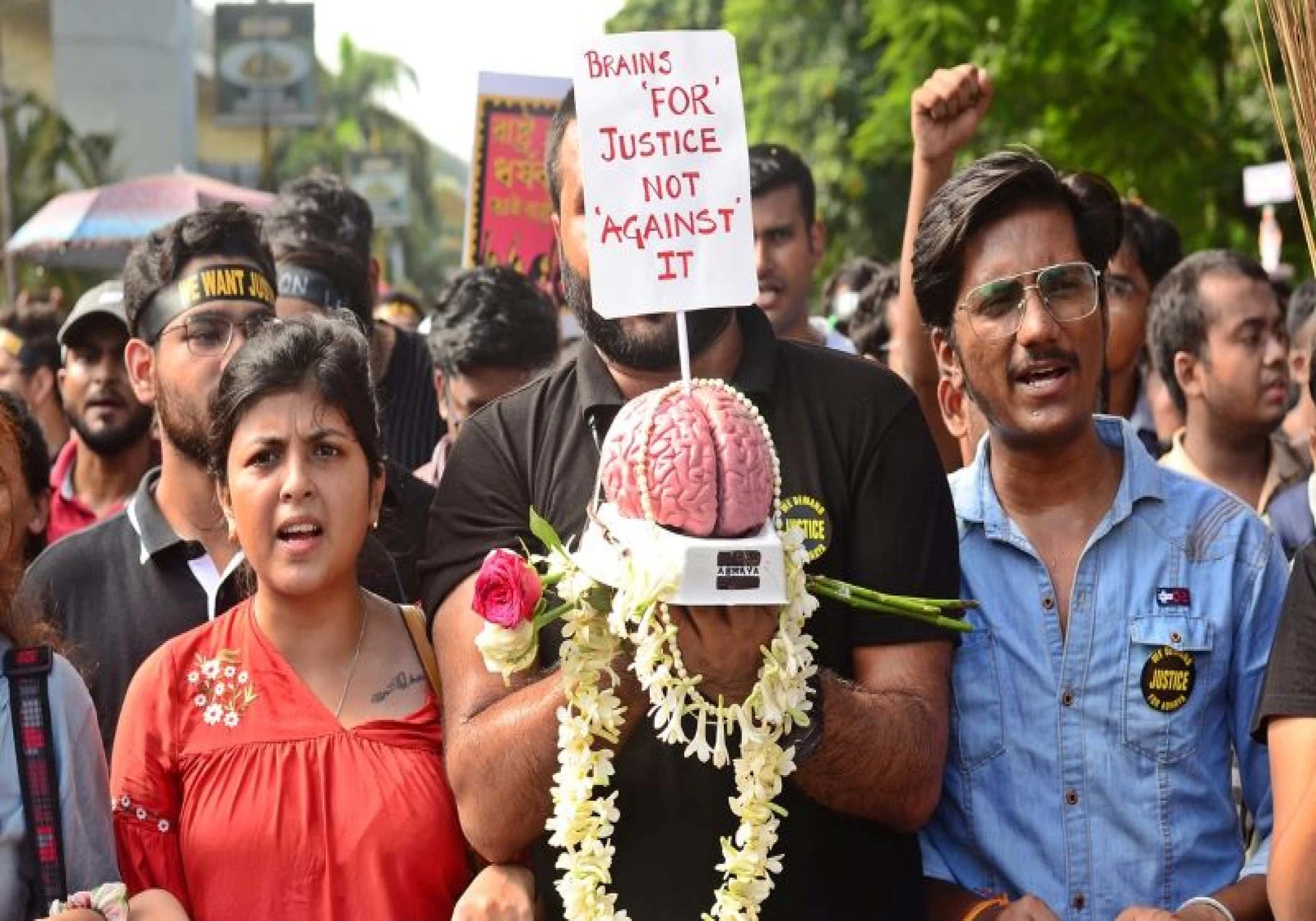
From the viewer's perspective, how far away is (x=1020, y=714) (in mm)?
3615

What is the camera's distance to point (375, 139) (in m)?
74.2

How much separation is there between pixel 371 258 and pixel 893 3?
933cm

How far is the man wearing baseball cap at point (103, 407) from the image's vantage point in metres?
6.41

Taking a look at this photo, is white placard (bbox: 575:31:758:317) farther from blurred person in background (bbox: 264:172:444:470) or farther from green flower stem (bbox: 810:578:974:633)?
blurred person in background (bbox: 264:172:444:470)

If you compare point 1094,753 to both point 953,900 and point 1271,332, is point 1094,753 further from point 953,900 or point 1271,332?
point 1271,332

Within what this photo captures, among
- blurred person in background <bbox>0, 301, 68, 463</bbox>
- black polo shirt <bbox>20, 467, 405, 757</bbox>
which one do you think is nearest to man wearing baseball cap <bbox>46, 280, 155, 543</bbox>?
blurred person in background <bbox>0, 301, 68, 463</bbox>

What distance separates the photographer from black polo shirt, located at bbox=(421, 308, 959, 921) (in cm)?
325

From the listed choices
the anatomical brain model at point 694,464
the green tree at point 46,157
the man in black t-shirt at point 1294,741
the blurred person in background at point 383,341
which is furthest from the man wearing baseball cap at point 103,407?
the green tree at point 46,157

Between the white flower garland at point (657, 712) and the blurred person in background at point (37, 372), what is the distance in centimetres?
566

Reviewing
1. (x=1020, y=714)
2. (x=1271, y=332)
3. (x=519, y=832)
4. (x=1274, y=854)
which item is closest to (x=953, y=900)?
(x=1020, y=714)

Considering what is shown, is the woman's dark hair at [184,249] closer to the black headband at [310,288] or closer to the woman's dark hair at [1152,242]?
the black headband at [310,288]

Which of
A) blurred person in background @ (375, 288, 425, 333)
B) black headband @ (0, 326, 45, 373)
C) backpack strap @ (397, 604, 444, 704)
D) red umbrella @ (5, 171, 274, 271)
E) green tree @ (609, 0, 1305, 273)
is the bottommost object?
backpack strap @ (397, 604, 444, 704)

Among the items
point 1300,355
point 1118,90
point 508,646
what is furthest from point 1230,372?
point 1118,90

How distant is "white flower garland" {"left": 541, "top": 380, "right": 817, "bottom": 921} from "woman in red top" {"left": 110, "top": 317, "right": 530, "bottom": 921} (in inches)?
Answer: 13.1
